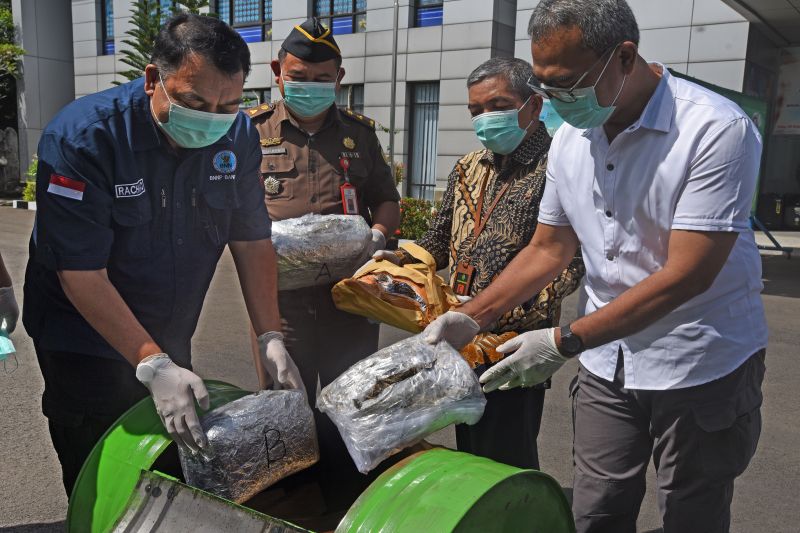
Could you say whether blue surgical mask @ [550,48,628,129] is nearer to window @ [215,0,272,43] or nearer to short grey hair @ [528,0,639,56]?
short grey hair @ [528,0,639,56]

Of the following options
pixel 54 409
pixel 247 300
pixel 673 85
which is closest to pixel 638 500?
pixel 673 85

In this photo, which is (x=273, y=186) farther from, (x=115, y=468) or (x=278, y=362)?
(x=115, y=468)

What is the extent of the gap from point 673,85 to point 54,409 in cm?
194

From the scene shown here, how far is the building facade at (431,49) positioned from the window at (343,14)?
24mm

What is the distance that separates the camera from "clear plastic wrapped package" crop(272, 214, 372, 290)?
2695 millimetres

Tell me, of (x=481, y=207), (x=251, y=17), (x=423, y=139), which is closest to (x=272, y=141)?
(x=481, y=207)

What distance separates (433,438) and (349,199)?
1483 millimetres

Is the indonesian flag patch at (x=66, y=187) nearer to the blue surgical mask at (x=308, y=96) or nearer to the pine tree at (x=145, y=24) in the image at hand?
the blue surgical mask at (x=308, y=96)

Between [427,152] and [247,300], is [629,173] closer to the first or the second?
[247,300]

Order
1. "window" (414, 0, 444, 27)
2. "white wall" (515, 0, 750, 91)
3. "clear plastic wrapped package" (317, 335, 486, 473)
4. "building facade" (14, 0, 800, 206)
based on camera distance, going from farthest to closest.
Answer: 1. "window" (414, 0, 444, 27)
2. "building facade" (14, 0, 800, 206)
3. "white wall" (515, 0, 750, 91)
4. "clear plastic wrapped package" (317, 335, 486, 473)

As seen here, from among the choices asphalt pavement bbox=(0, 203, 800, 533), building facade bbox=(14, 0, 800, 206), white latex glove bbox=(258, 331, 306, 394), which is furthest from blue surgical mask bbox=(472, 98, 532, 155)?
building facade bbox=(14, 0, 800, 206)

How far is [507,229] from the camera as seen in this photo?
2.48 metres

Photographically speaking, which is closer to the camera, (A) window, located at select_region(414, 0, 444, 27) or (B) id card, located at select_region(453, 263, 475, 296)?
(B) id card, located at select_region(453, 263, 475, 296)

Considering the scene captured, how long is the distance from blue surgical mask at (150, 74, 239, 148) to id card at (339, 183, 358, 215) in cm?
97
